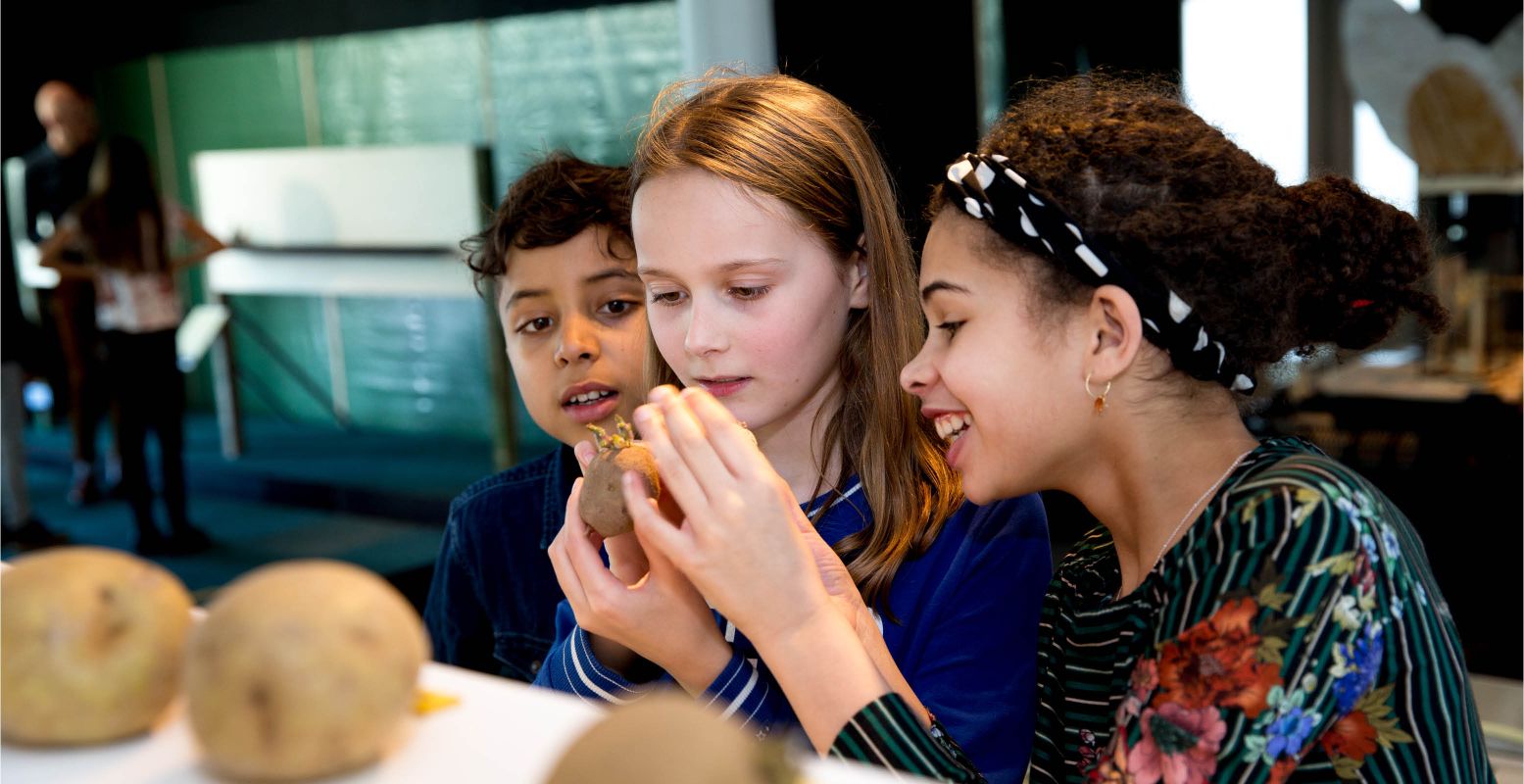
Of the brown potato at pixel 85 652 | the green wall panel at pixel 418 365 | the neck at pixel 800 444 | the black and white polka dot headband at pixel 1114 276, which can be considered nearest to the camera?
the brown potato at pixel 85 652

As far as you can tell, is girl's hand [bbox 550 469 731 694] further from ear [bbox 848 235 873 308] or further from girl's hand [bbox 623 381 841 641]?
ear [bbox 848 235 873 308]

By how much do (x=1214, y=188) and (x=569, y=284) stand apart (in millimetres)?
981

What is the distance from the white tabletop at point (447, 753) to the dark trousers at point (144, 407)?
17.3ft

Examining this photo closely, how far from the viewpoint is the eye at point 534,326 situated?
203cm

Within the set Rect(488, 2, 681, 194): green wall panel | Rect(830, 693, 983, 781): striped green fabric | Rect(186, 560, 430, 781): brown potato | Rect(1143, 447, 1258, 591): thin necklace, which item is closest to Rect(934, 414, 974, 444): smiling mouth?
Rect(1143, 447, 1258, 591): thin necklace

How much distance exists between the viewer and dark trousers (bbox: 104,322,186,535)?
18.0 ft

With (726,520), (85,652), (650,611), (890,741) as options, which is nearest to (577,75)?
(650,611)

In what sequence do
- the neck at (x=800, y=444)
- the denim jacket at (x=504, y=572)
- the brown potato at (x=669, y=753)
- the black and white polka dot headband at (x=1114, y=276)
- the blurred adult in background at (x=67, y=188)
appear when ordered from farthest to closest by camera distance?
the blurred adult in background at (x=67, y=188) → the denim jacket at (x=504, y=572) → the neck at (x=800, y=444) → the black and white polka dot headband at (x=1114, y=276) → the brown potato at (x=669, y=753)

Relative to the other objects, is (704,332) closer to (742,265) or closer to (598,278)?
(742,265)

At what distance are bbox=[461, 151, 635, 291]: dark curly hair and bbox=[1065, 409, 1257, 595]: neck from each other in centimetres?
86

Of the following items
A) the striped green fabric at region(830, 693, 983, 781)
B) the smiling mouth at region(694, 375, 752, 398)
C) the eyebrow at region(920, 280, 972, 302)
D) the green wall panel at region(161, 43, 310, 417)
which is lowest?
the striped green fabric at region(830, 693, 983, 781)

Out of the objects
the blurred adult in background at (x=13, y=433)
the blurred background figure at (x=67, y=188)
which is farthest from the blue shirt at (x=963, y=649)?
the blurred background figure at (x=67, y=188)

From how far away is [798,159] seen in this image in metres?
1.66

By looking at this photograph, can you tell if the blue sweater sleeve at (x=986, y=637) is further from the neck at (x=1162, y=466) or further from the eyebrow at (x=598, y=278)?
the eyebrow at (x=598, y=278)
